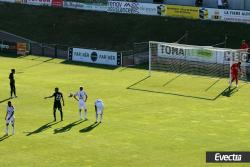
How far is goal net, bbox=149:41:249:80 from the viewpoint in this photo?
53.2m

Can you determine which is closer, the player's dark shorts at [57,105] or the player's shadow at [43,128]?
the player's shadow at [43,128]

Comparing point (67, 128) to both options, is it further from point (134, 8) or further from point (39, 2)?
point (39, 2)

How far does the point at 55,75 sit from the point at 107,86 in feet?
22.0

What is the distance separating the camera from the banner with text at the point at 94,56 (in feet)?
193

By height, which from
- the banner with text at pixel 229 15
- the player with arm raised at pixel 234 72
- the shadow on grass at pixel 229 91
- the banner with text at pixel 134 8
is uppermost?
the banner with text at pixel 134 8

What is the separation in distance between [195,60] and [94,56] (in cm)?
1101

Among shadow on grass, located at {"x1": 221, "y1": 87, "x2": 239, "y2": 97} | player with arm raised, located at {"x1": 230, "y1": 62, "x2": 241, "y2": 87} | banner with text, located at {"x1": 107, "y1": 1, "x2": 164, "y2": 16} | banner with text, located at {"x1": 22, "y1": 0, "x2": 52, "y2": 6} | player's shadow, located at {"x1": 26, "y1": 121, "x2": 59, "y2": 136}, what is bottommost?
player's shadow, located at {"x1": 26, "y1": 121, "x2": 59, "y2": 136}

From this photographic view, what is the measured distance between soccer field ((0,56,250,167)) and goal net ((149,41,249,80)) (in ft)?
5.56

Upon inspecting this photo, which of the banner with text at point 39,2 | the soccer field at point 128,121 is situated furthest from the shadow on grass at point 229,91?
the banner with text at point 39,2

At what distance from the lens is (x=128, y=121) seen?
37.8 metres

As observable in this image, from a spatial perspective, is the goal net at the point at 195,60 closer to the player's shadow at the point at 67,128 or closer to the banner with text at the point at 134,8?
the banner with text at the point at 134,8

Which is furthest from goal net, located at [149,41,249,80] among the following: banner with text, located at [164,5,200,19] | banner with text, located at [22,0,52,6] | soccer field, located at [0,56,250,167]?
banner with text, located at [22,0,52,6]

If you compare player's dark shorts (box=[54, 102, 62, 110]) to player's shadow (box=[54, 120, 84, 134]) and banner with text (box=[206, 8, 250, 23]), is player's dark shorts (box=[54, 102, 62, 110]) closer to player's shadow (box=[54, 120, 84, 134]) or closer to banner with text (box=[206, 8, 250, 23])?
player's shadow (box=[54, 120, 84, 134])

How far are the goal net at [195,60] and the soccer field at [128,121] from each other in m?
1.69
